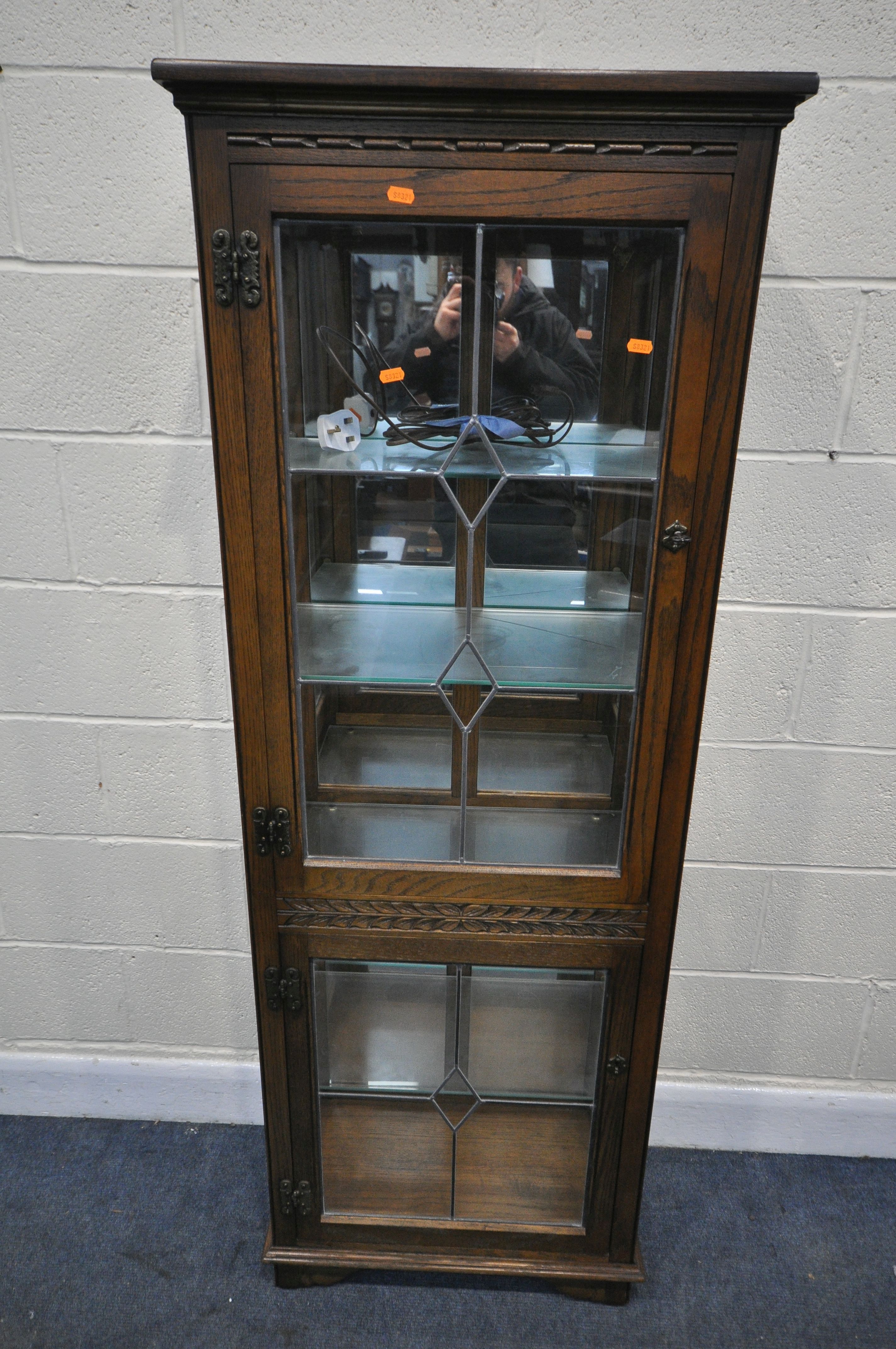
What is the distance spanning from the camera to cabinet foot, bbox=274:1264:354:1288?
1.49 m

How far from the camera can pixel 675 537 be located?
1.05 metres

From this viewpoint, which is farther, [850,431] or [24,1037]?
[24,1037]

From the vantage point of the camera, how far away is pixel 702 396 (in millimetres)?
993

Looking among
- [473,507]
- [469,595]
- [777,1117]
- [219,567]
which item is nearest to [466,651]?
[469,595]

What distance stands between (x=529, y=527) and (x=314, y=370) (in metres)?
0.32

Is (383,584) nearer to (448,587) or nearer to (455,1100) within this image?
(448,587)

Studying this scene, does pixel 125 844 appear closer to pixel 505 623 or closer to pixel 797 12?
pixel 505 623

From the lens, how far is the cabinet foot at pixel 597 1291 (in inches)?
58.1

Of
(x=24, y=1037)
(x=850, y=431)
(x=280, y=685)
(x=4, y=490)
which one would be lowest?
(x=24, y=1037)

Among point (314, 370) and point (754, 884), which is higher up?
point (314, 370)

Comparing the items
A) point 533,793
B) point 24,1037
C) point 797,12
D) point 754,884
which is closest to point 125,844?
point 24,1037

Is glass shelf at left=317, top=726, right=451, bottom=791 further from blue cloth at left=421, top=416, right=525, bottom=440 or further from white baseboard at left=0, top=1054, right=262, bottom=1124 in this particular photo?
white baseboard at left=0, top=1054, right=262, bottom=1124

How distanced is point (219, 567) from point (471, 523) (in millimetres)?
535

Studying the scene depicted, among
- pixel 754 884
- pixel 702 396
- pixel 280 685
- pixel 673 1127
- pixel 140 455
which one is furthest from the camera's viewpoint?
pixel 673 1127
